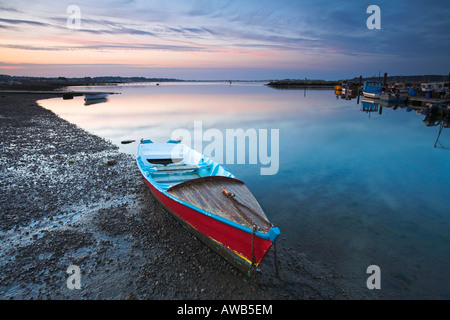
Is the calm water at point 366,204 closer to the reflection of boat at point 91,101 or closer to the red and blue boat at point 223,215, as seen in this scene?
the red and blue boat at point 223,215

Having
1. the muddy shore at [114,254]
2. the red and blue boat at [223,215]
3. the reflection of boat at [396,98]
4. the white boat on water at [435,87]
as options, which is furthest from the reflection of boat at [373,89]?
the muddy shore at [114,254]

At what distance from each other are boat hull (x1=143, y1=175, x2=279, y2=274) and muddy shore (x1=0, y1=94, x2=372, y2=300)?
33 cm

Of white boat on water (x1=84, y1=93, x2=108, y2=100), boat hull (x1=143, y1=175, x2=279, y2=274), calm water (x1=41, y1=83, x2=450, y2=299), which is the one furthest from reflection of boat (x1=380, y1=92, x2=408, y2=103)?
white boat on water (x1=84, y1=93, x2=108, y2=100)

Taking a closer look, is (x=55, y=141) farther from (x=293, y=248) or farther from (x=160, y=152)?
(x=293, y=248)

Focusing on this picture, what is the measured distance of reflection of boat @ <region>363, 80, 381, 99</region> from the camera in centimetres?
5134

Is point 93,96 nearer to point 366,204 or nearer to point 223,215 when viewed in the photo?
point 223,215

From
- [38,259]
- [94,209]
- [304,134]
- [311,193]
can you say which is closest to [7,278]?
[38,259]

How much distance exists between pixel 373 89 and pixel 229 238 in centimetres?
5821

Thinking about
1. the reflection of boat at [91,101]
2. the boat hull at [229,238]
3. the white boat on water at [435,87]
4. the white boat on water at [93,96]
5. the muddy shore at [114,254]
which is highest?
the white boat on water at [435,87]

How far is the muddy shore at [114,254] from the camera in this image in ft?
17.9

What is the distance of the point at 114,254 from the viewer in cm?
654

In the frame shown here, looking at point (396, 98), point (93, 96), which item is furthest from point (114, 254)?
point (396, 98)

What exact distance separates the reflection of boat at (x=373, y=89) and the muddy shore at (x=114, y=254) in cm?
5634

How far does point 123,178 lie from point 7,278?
20.6ft
